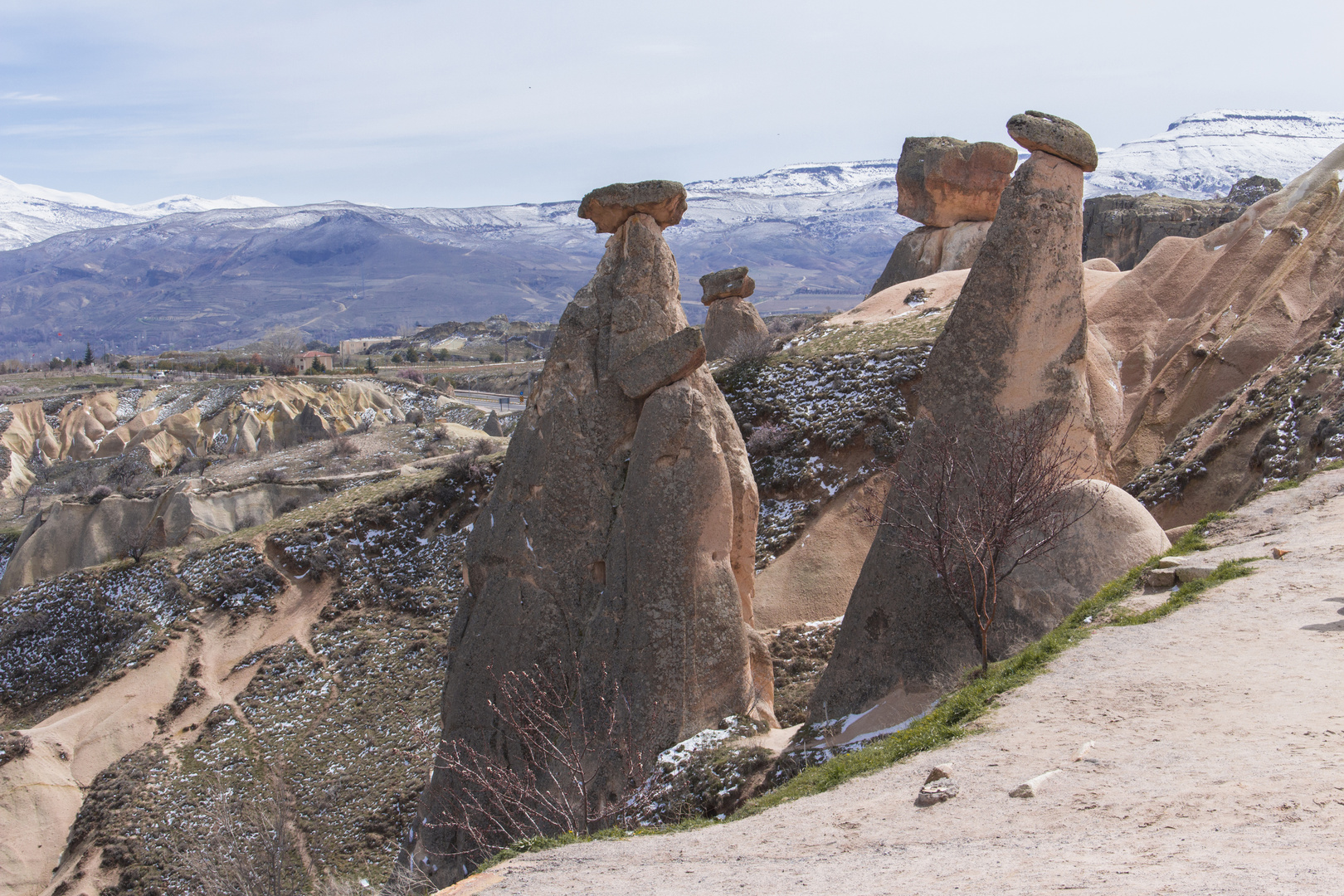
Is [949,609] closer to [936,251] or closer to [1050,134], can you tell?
[1050,134]

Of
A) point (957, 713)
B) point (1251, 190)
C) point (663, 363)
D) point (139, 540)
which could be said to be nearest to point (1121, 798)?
point (957, 713)

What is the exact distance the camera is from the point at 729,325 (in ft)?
95.3

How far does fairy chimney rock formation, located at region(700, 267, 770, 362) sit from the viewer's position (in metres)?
Result: 28.8

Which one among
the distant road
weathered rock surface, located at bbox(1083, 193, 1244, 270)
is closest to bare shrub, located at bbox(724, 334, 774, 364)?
weathered rock surface, located at bbox(1083, 193, 1244, 270)

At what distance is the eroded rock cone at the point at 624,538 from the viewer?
10383 millimetres

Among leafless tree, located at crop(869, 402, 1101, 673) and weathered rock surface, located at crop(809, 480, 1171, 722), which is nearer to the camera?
leafless tree, located at crop(869, 402, 1101, 673)

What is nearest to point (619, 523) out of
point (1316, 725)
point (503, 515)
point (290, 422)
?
point (503, 515)

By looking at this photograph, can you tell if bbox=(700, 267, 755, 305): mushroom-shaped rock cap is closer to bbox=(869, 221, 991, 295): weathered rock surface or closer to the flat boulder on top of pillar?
bbox=(869, 221, 991, 295): weathered rock surface

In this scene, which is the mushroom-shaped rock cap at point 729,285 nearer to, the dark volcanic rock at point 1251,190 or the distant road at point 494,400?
the dark volcanic rock at point 1251,190

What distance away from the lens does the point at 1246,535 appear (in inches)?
415

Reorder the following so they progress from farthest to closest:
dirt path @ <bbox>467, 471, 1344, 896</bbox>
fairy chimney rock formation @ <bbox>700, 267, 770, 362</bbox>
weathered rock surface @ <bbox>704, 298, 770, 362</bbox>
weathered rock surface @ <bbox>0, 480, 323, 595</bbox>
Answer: weathered rock surface @ <bbox>0, 480, 323, 595</bbox>
fairy chimney rock formation @ <bbox>700, 267, 770, 362</bbox>
weathered rock surface @ <bbox>704, 298, 770, 362</bbox>
dirt path @ <bbox>467, 471, 1344, 896</bbox>

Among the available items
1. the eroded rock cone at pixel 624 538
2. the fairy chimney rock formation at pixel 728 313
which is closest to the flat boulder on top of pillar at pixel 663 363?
the eroded rock cone at pixel 624 538

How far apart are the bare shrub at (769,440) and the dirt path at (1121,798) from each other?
1359 centimetres

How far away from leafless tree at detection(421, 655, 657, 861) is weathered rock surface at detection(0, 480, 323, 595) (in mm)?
21965
